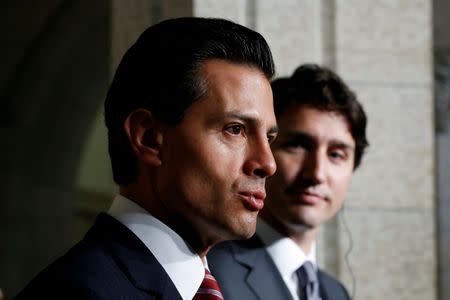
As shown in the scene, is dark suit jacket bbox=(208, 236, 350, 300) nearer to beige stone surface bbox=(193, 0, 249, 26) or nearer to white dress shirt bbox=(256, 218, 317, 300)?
white dress shirt bbox=(256, 218, 317, 300)

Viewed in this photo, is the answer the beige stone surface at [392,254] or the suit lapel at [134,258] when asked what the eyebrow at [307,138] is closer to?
the beige stone surface at [392,254]

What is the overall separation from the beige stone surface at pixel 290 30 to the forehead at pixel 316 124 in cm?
77

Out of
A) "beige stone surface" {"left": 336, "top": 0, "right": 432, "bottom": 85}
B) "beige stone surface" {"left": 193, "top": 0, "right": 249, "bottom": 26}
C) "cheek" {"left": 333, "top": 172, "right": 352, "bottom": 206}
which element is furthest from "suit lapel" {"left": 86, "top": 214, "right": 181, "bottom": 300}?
"beige stone surface" {"left": 336, "top": 0, "right": 432, "bottom": 85}

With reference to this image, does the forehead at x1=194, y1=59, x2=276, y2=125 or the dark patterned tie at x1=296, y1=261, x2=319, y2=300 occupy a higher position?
the forehead at x1=194, y1=59, x2=276, y2=125

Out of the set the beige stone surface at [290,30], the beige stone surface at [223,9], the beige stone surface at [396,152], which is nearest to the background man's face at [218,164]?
the beige stone surface at [223,9]

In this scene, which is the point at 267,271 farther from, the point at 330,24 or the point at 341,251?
the point at 330,24

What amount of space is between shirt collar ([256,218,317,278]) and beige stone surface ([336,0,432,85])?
4.71ft

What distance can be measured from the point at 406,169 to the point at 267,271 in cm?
162

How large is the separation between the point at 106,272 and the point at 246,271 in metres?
1.19

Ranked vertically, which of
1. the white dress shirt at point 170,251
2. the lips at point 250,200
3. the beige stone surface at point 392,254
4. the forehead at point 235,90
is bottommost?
the beige stone surface at point 392,254

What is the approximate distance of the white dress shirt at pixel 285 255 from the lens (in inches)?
141

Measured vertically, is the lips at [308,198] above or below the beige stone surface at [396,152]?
above

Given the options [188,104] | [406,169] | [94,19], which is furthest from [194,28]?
[94,19]

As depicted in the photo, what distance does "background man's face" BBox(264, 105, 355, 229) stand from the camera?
3639 millimetres
